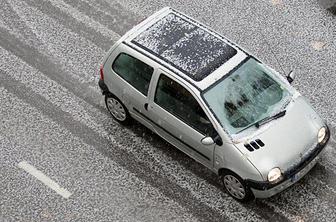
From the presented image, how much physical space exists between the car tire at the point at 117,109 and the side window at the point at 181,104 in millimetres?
952

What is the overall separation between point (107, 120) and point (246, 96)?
2578mm

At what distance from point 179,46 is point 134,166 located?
197 centimetres

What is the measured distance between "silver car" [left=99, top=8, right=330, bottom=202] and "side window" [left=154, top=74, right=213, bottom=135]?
1 cm

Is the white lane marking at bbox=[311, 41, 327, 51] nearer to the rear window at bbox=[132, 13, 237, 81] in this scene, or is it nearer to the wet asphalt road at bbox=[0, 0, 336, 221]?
the wet asphalt road at bbox=[0, 0, 336, 221]

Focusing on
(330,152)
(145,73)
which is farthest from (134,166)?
(330,152)

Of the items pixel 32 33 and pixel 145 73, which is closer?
pixel 145 73

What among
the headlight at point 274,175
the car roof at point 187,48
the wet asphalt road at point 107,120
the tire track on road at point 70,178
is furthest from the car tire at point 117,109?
the headlight at point 274,175

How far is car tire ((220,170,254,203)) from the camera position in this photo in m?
8.60

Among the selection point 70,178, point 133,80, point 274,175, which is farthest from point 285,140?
point 70,178

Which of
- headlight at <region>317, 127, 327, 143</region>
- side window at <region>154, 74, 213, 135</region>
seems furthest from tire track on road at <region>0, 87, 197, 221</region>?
headlight at <region>317, 127, 327, 143</region>

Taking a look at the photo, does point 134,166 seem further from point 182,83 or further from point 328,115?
point 328,115

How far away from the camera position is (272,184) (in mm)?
8352

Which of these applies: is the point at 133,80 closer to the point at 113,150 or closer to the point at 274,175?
the point at 113,150

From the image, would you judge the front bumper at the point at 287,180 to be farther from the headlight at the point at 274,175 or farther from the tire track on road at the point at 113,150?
the tire track on road at the point at 113,150
